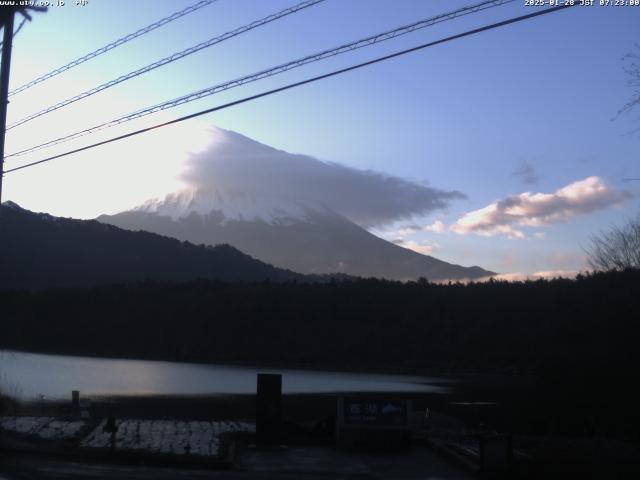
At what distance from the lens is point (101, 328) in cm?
13125

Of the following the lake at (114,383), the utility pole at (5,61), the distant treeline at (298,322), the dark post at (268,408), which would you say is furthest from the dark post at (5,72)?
the distant treeline at (298,322)

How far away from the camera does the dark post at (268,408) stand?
66.9 feet

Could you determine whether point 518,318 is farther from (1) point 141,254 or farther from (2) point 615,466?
(2) point 615,466

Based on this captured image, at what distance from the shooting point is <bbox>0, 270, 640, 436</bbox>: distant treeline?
372 ft

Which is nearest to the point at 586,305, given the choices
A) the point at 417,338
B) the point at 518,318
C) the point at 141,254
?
the point at 518,318

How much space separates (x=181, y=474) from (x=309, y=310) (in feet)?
363

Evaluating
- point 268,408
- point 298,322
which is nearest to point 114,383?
point 268,408

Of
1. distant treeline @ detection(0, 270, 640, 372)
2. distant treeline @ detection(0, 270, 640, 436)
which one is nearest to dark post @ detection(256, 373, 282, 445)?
distant treeline @ detection(0, 270, 640, 436)

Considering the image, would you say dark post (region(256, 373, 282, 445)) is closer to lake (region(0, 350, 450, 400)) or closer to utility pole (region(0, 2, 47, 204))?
utility pole (region(0, 2, 47, 204))

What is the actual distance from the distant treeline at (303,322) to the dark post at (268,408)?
8271 centimetres

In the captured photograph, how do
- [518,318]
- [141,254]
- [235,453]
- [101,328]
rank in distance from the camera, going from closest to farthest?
[235,453] < [518,318] < [101,328] < [141,254]

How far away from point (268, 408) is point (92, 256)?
146352 millimetres

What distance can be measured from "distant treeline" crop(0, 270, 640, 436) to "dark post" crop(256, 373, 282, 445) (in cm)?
8271

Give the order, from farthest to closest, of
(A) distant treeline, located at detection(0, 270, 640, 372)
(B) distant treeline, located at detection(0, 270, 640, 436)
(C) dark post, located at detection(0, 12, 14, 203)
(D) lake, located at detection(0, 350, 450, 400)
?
1. (A) distant treeline, located at detection(0, 270, 640, 372)
2. (B) distant treeline, located at detection(0, 270, 640, 436)
3. (D) lake, located at detection(0, 350, 450, 400)
4. (C) dark post, located at detection(0, 12, 14, 203)
